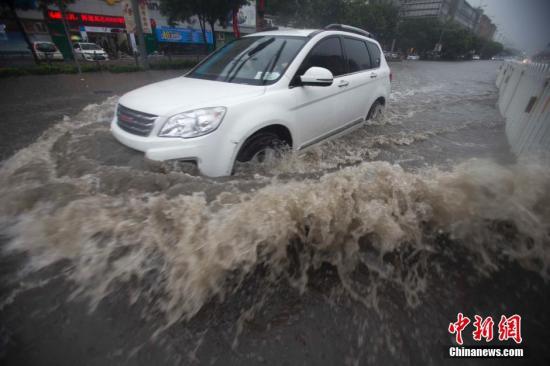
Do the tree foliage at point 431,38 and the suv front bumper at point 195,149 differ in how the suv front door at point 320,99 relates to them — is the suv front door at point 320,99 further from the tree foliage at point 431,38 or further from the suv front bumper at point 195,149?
the tree foliage at point 431,38

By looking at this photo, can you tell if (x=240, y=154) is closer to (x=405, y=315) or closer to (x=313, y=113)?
(x=313, y=113)

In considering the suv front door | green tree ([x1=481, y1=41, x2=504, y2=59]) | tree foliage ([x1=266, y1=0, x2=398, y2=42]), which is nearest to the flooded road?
the suv front door

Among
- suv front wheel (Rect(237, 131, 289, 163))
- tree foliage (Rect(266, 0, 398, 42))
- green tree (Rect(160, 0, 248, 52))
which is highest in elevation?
tree foliage (Rect(266, 0, 398, 42))

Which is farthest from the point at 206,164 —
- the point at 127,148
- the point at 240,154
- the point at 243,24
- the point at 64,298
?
the point at 243,24

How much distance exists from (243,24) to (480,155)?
42276mm

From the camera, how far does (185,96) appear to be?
2689mm

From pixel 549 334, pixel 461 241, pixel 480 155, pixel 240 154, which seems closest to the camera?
pixel 549 334

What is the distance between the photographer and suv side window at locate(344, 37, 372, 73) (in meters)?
4.17

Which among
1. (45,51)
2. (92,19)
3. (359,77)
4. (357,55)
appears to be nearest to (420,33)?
(92,19)

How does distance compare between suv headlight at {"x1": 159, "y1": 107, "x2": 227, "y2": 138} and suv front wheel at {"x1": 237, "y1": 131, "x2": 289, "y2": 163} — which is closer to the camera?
suv headlight at {"x1": 159, "y1": 107, "x2": 227, "y2": 138}

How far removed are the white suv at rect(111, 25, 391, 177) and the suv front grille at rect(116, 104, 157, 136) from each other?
10 millimetres

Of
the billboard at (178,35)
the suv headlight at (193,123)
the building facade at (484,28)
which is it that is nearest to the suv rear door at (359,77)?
the suv headlight at (193,123)

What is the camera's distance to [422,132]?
5984 millimetres

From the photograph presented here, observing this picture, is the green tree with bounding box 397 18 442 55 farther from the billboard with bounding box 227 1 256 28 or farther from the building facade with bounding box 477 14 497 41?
the building facade with bounding box 477 14 497 41
